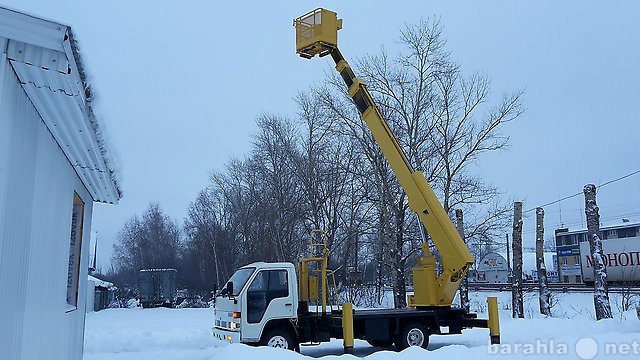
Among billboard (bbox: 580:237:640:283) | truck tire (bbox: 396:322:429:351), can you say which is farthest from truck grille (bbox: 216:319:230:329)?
billboard (bbox: 580:237:640:283)

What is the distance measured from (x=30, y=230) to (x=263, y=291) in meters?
8.17

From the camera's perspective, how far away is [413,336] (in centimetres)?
1380

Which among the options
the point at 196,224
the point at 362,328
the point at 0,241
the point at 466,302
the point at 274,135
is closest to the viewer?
the point at 0,241

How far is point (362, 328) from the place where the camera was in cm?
1330

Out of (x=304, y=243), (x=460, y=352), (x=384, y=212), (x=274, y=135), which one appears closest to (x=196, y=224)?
(x=274, y=135)

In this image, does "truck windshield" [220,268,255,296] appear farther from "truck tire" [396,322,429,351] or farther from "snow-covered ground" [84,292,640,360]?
"truck tire" [396,322,429,351]

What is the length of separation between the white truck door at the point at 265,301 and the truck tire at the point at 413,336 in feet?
9.49

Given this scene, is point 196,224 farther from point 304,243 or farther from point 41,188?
point 41,188

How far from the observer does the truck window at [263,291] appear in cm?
1235

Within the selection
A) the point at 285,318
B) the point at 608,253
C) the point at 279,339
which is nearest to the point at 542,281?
the point at 285,318

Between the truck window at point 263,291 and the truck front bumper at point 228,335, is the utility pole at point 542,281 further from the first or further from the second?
the truck front bumper at point 228,335

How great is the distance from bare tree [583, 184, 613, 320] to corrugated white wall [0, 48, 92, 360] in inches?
668

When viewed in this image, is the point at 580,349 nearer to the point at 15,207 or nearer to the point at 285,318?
the point at 285,318

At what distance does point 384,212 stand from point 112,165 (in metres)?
19.7
